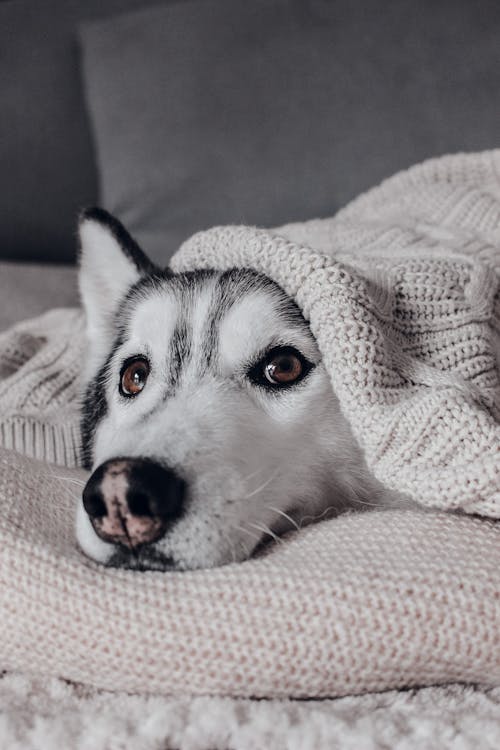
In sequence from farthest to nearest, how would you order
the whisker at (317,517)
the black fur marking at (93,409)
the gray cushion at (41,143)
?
the gray cushion at (41,143), the black fur marking at (93,409), the whisker at (317,517)

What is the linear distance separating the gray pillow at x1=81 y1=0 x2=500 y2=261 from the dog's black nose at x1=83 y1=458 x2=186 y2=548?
146 centimetres

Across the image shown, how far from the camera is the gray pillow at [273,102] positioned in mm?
1990

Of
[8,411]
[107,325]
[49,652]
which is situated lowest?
[8,411]

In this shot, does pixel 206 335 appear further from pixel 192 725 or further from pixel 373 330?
pixel 192 725

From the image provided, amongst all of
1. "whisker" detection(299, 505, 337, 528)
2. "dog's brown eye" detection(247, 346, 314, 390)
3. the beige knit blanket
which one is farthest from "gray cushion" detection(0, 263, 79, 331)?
"whisker" detection(299, 505, 337, 528)

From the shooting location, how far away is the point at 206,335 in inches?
47.0

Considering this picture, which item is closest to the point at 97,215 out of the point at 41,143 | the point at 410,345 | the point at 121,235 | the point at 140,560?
the point at 121,235

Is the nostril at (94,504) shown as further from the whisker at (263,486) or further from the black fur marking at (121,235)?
the black fur marking at (121,235)

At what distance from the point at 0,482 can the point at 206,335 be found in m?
0.43

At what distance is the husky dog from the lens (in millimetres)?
841

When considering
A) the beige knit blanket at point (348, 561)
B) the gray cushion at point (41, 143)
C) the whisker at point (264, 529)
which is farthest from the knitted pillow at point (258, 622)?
the gray cushion at point (41, 143)

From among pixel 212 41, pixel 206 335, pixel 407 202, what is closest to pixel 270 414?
pixel 206 335

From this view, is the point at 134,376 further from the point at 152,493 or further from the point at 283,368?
the point at 152,493

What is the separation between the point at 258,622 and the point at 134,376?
633 mm
